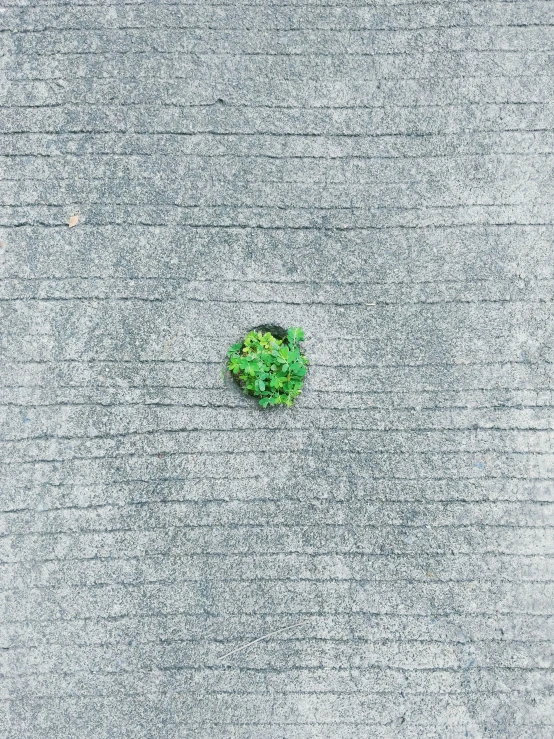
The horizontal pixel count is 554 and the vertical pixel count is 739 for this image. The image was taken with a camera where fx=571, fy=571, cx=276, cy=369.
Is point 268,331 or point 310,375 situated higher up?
point 268,331

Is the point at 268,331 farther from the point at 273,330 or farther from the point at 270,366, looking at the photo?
the point at 270,366

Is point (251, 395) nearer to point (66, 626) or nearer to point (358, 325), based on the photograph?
point (358, 325)

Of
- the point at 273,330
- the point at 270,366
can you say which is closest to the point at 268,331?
the point at 273,330

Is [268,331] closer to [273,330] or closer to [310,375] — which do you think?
[273,330]

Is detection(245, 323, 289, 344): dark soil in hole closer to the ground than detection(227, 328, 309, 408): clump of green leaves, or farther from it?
farther from it

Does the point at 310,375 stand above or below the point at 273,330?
below
